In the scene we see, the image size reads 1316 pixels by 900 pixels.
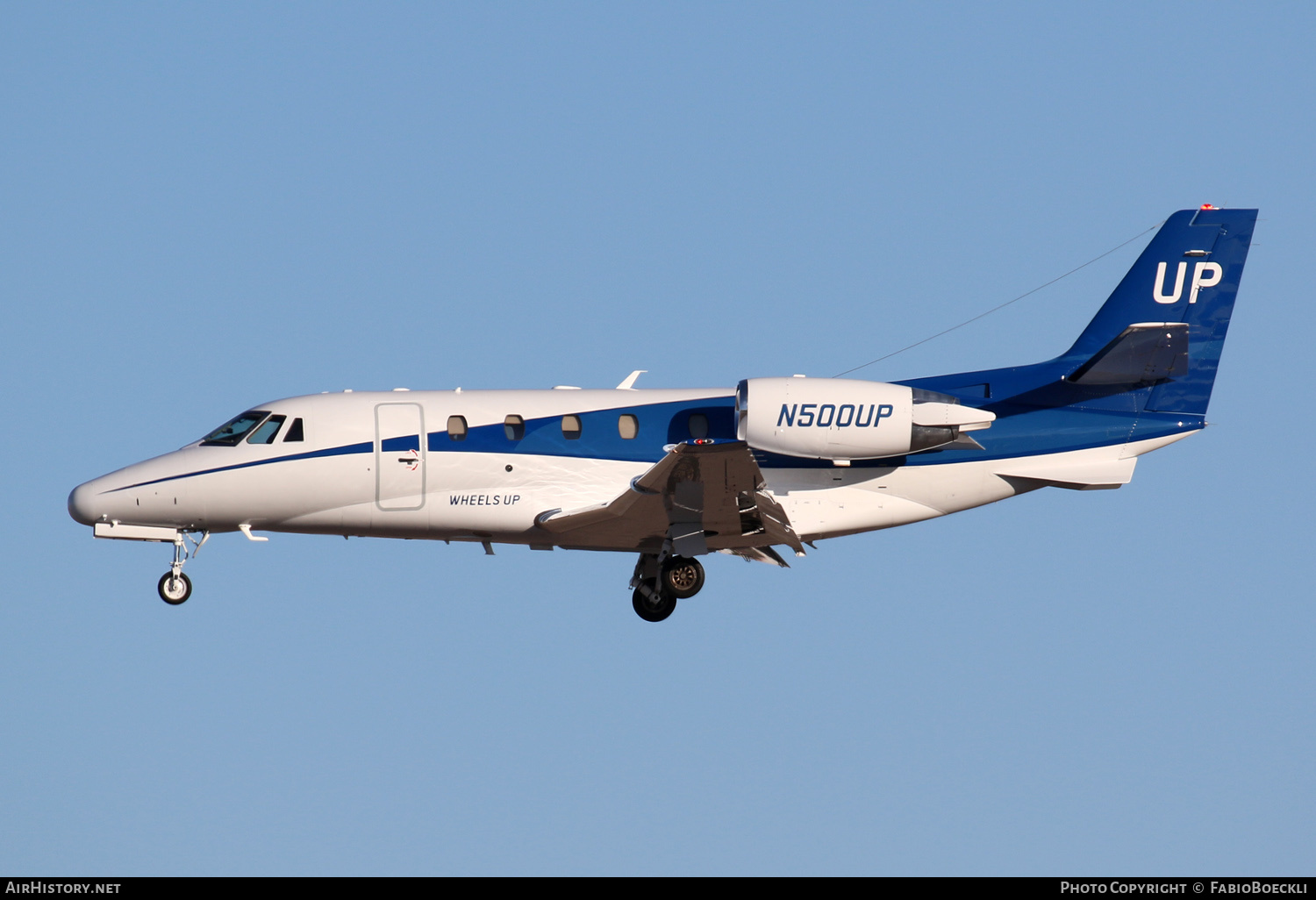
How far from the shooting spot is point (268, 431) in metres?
20.5

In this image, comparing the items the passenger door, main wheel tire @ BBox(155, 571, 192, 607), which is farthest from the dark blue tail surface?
main wheel tire @ BBox(155, 571, 192, 607)

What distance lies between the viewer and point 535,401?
20406 millimetres

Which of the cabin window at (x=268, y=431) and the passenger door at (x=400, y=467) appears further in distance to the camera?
the cabin window at (x=268, y=431)

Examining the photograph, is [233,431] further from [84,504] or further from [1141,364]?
[1141,364]

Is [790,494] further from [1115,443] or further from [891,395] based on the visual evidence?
[1115,443]

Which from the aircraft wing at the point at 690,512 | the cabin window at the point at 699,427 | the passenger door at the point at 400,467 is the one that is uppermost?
the cabin window at the point at 699,427

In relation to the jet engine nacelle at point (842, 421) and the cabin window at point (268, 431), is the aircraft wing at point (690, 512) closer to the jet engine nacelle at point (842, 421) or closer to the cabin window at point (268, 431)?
the jet engine nacelle at point (842, 421)

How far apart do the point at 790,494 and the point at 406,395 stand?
6012 mm

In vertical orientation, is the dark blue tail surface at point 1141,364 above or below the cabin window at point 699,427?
above

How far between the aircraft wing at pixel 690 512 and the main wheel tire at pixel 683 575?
0.35m

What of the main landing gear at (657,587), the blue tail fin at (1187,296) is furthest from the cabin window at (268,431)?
the blue tail fin at (1187,296)

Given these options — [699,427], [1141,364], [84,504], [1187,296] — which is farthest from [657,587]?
[1187,296]

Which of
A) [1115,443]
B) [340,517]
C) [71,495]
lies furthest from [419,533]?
[1115,443]

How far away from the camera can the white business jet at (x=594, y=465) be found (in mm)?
19906
